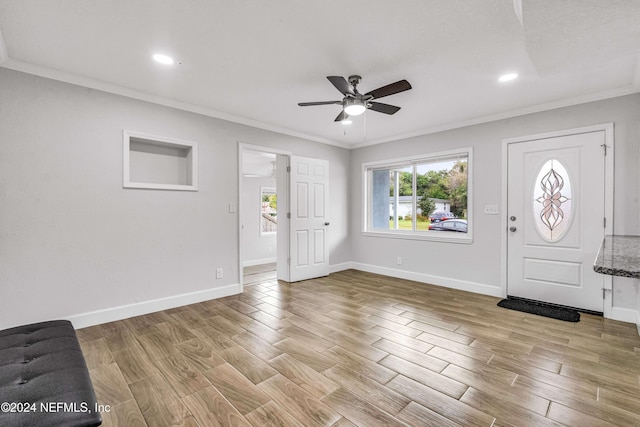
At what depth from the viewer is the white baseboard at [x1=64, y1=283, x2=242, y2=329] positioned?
2.98 metres

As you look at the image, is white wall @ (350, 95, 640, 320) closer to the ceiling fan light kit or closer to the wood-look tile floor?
the wood-look tile floor

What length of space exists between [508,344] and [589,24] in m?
2.42

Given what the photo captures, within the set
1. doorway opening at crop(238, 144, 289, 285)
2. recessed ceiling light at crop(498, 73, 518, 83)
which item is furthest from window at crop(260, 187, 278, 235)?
recessed ceiling light at crop(498, 73, 518, 83)

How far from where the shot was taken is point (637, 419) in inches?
65.1

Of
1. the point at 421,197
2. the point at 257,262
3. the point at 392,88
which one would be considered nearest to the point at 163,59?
the point at 392,88

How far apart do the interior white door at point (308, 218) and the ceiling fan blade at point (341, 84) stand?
228 cm

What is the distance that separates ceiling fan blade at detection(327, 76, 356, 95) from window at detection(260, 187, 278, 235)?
15.8 ft

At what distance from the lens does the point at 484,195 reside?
13.7ft

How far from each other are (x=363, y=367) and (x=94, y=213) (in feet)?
9.92

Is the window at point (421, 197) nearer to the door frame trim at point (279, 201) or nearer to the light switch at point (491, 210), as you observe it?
the light switch at point (491, 210)

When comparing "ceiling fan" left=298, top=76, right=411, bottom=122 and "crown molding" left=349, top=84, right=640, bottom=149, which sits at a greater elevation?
"crown molding" left=349, top=84, right=640, bottom=149

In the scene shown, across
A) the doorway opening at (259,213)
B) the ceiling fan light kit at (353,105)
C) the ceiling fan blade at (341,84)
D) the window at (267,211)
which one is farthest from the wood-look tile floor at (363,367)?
the window at (267,211)

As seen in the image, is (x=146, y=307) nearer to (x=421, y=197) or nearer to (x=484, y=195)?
(x=421, y=197)

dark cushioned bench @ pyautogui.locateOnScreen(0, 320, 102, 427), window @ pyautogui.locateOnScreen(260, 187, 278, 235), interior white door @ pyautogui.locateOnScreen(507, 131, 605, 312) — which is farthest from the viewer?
window @ pyautogui.locateOnScreen(260, 187, 278, 235)
